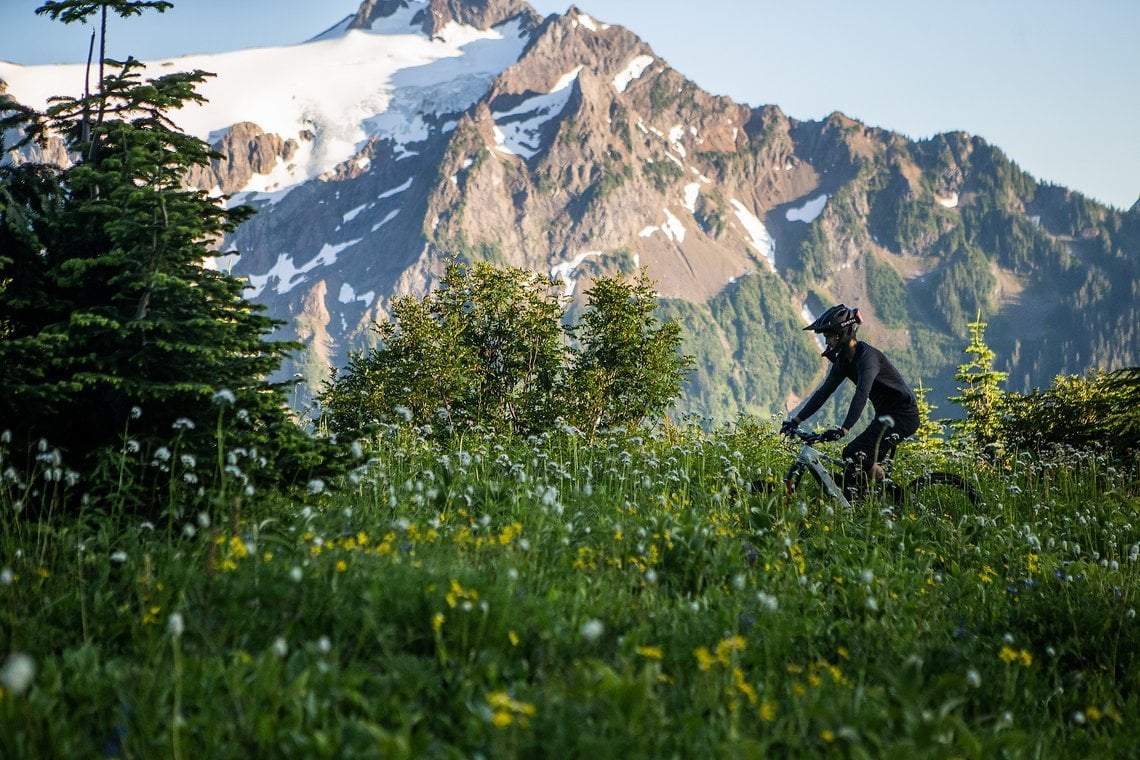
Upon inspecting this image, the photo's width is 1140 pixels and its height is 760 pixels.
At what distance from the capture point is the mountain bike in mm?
7667

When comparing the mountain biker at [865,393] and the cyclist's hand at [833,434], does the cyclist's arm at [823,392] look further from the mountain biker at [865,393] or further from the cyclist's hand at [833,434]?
the cyclist's hand at [833,434]

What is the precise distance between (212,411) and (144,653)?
268cm

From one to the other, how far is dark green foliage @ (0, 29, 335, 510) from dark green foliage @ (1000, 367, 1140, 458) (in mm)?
9543

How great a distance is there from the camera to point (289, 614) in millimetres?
3770

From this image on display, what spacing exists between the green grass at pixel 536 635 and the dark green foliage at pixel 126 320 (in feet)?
1.57

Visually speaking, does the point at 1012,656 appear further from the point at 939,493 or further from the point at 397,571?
the point at 939,493

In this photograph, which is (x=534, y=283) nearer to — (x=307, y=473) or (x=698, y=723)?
(x=307, y=473)

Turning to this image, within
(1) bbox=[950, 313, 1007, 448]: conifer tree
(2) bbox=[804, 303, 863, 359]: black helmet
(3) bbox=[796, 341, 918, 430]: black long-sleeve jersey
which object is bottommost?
(1) bbox=[950, 313, 1007, 448]: conifer tree

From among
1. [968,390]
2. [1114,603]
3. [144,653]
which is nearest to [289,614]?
[144,653]

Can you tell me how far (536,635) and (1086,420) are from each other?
11980 mm

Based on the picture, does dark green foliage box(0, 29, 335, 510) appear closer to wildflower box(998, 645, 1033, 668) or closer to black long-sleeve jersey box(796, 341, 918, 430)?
wildflower box(998, 645, 1033, 668)

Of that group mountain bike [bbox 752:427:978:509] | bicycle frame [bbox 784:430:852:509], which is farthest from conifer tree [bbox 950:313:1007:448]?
bicycle frame [bbox 784:430:852:509]

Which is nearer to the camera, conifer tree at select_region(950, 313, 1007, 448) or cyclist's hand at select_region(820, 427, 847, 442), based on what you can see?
cyclist's hand at select_region(820, 427, 847, 442)

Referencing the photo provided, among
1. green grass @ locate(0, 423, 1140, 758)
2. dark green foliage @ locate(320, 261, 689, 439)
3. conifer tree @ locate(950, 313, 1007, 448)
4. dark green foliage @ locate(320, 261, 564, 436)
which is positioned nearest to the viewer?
green grass @ locate(0, 423, 1140, 758)
